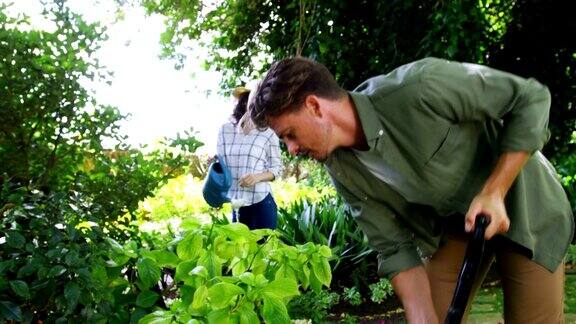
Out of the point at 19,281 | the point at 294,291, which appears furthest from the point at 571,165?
the point at 19,281

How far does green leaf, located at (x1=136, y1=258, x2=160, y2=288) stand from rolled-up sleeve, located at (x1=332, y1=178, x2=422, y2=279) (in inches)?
29.1

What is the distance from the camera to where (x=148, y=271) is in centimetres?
179

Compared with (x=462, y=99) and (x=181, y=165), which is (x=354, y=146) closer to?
(x=462, y=99)

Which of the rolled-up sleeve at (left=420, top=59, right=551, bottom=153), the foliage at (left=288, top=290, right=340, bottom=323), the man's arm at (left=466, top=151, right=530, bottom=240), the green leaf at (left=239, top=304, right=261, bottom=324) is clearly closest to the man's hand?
the man's arm at (left=466, top=151, right=530, bottom=240)

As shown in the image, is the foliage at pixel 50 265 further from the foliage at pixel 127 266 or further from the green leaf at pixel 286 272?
the green leaf at pixel 286 272

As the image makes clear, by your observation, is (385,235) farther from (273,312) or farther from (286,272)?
(273,312)

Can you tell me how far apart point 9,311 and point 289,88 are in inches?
36.9

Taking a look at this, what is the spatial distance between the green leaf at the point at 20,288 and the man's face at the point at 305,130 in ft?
2.63

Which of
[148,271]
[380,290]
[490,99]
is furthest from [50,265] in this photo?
[380,290]

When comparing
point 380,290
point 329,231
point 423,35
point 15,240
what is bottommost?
point 380,290

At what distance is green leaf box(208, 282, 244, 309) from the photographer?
1.49m

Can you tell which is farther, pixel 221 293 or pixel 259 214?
pixel 259 214

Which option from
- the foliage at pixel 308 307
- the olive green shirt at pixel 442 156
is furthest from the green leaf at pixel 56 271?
the foliage at pixel 308 307

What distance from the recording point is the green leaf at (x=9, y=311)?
1583mm
